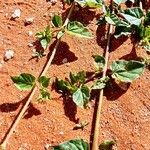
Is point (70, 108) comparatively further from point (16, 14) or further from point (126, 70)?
point (16, 14)

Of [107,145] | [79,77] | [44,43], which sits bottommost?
[107,145]

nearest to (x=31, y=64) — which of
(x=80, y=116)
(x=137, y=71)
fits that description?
(x=80, y=116)

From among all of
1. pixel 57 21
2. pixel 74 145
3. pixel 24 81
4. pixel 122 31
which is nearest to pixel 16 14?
pixel 57 21

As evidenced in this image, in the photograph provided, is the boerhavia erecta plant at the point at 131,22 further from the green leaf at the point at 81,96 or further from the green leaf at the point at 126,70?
the green leaf at the point at 81,96

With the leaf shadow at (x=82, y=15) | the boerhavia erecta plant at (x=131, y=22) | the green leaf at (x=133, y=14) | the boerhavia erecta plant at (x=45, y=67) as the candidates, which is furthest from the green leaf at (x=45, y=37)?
the green leaf at (x=133, y=14)

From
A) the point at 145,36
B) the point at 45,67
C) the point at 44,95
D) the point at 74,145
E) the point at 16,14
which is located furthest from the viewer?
the point at 16,14

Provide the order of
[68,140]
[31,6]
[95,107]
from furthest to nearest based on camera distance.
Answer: [31,6] < [95,107] < [68,140]

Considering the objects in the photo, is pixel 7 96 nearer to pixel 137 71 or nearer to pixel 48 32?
pixel 48 32
